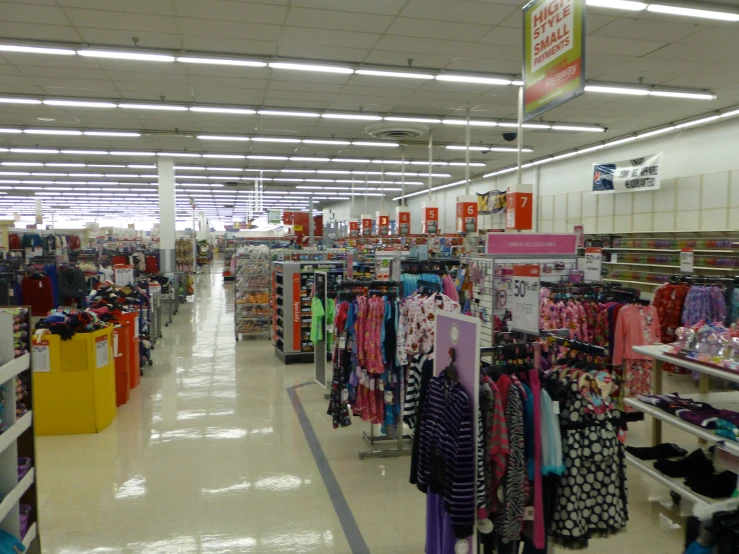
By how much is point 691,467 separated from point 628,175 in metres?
11.9

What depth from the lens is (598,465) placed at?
2.52m

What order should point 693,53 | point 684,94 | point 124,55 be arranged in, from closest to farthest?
1. point 124,55
2. point 693,53
3. point 684,94

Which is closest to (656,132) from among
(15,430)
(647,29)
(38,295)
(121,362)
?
(647,29)

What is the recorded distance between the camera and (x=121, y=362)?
650cm

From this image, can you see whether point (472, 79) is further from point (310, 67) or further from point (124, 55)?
point (124, 55)

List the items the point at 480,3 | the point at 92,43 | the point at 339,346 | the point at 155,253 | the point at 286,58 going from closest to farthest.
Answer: the point at 339,346, the point at 480,3, the point at 92,43, the point at 286,58, the point at 155,253

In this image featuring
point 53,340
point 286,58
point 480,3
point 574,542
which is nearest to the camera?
point 574,542

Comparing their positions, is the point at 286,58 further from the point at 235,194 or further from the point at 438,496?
the point at 235,194

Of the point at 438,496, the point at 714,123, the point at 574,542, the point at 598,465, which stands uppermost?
the point at 714,123

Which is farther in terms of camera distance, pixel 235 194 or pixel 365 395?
pixel 235 194

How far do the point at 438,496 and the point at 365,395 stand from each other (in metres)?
2.24

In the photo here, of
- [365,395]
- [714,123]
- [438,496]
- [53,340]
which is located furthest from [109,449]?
[714,123]

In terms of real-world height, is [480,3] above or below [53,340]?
above

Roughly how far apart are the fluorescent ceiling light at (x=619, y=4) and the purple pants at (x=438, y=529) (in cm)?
605
